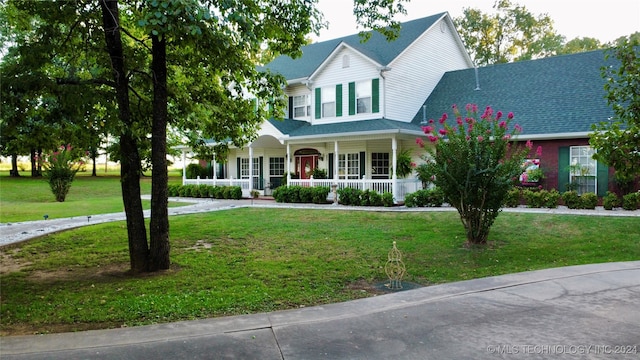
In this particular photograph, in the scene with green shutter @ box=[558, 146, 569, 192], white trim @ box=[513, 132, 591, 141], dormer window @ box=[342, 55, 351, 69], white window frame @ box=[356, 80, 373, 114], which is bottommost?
green shutter @ box=[558, 146, 569, 192]

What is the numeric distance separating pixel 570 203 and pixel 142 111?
1356 cm

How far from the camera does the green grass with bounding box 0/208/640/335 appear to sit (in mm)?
5703

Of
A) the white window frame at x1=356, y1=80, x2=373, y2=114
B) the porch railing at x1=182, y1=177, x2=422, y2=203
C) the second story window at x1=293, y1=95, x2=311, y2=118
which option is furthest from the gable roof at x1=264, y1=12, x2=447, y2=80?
the porch railing at x1=182, y1=177, x2=422, y2=203

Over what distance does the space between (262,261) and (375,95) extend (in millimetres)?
12845

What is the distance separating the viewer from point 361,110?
66.2 feet

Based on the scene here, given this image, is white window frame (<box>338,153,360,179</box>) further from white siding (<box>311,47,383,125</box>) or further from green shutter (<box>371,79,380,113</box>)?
green shutter (<box>371,79,380,113</box>)

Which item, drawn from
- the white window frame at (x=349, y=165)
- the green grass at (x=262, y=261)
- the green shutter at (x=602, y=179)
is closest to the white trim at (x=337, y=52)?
the white window frame at (x=349, y=165)

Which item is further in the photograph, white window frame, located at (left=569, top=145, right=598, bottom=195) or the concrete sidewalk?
white window frame, located at (left=569, top=145, right=598, bottom=195)

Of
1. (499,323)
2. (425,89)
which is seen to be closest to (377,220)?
(499,323)

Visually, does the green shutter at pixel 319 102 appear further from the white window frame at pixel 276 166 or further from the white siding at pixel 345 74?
the white window frame at pixel 276 166

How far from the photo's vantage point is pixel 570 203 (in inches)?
588

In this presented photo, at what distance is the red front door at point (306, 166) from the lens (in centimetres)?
2253

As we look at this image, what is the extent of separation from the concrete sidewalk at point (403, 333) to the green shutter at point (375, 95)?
14.1 metres

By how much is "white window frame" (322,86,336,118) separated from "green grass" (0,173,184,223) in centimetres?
918
